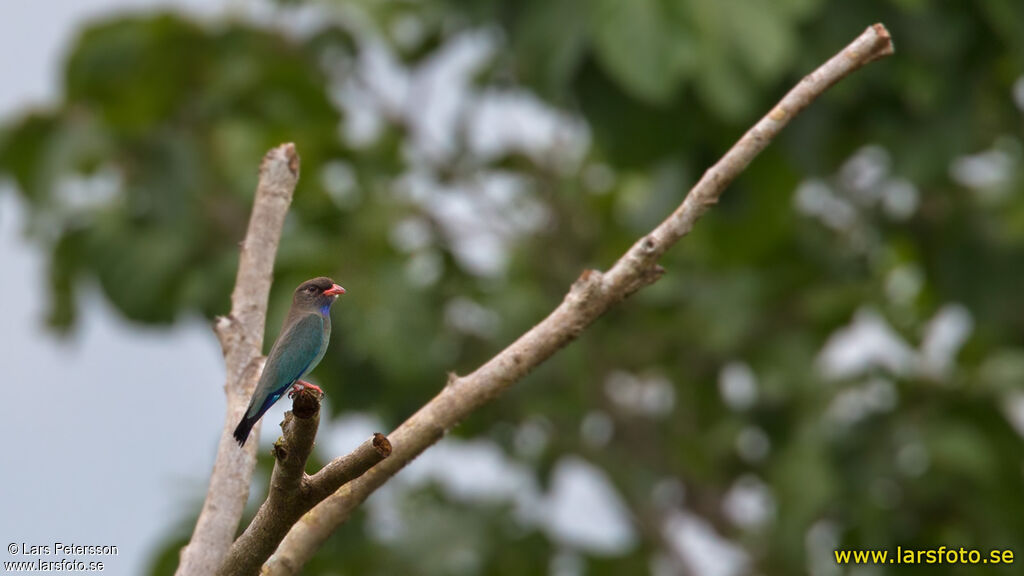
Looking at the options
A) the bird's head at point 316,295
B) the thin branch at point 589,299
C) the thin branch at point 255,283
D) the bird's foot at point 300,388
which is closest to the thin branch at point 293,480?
the bird's foot at point 300,388

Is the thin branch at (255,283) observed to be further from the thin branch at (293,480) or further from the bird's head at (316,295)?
the bird's head at (316,295)

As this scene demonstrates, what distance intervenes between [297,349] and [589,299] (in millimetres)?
807

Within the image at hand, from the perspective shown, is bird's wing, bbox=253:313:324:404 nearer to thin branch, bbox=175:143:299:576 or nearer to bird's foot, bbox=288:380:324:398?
bird's foot, bbox=288:380:324:398

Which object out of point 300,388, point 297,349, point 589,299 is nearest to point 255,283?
point 589,299

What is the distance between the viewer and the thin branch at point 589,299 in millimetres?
2844

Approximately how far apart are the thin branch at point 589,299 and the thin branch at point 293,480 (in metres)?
0.40

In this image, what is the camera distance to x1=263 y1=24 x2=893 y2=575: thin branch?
Result: 9.33ft

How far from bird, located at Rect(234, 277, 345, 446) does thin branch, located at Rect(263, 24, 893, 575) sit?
0.53 meters

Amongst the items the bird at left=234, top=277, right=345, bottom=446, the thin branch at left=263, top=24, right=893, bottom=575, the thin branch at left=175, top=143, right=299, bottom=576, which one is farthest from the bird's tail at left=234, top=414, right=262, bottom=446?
the thin branch at left=175, top=143, right=299, bottom=576

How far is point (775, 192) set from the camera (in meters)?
6.64

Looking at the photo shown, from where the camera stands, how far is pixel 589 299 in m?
2.91

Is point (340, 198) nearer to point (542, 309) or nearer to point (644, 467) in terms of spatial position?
point (542, 309)

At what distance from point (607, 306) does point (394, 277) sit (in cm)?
340

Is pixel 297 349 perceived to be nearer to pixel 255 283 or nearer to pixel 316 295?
pixel 316 295
